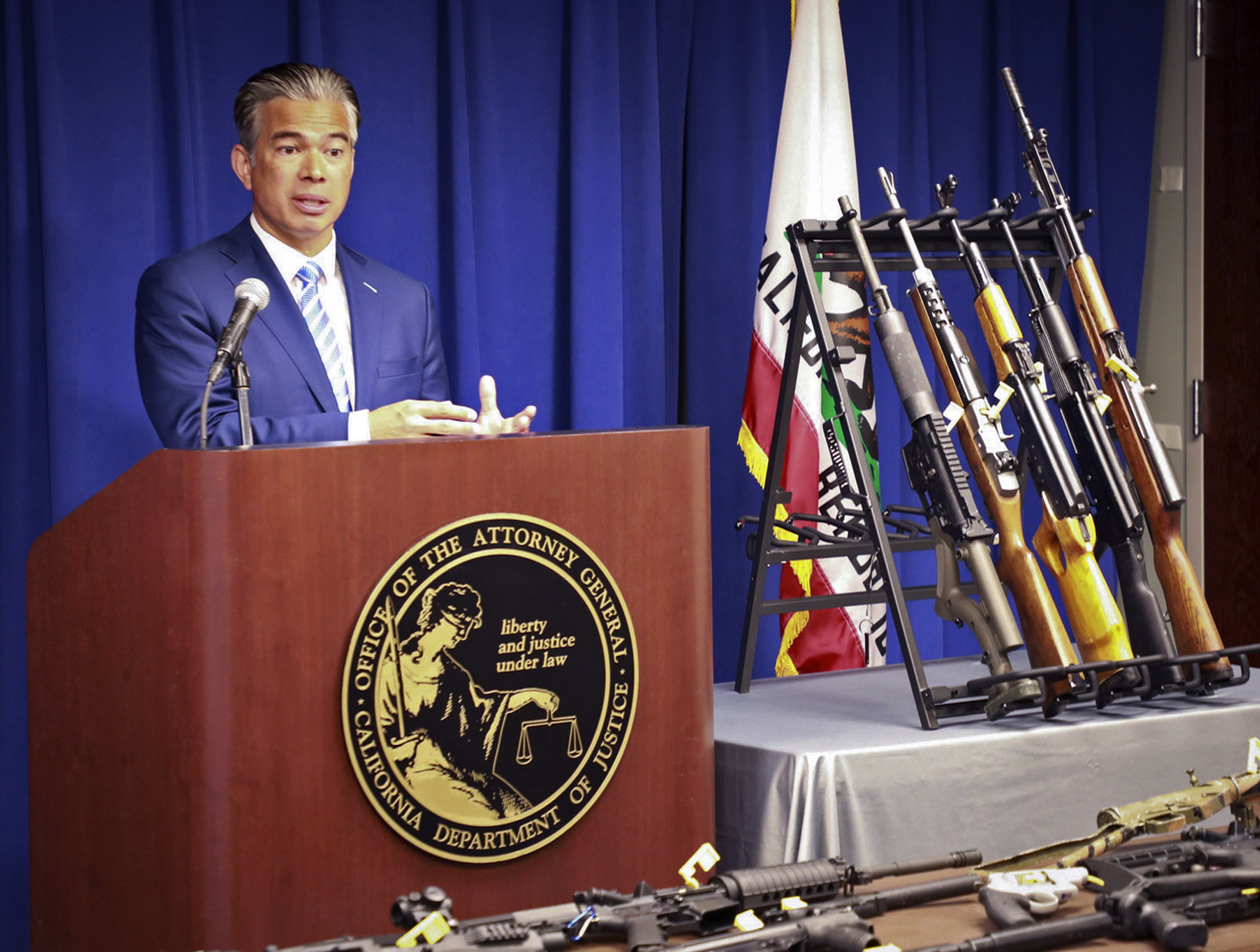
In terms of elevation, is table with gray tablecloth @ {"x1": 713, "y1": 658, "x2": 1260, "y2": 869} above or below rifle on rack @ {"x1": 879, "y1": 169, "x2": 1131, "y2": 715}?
below

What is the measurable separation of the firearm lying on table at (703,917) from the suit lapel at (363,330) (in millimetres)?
1536

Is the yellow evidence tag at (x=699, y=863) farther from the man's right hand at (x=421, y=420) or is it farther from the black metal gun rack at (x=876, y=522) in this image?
the black metal gun rack at (x=876, y=522)

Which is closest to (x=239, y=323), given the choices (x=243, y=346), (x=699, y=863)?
(x=243, y=346)

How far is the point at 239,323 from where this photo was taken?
68.1 inches

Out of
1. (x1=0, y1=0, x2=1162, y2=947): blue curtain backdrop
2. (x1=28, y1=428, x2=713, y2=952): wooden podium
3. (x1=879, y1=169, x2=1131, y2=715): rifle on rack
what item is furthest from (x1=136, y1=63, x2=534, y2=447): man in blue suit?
(x1=879, y1=169, x2=1131, y2=715): rifle on rack

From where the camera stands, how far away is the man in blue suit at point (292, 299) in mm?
2566

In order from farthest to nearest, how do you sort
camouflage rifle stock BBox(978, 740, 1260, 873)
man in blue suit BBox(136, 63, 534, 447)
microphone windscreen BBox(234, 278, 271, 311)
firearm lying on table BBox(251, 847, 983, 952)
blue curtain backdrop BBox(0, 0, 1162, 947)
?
blue curtain backdrop BBox(0, 0, 1162, 947), man in blue suit BBox(136, 63, 534, 447), microphone windscreen BBox(234, 278, 271, 311), camouflage rifle stock BBox(978, 740, 1260, 873), firearm lying on table BBox(251, 847, 983, 952)

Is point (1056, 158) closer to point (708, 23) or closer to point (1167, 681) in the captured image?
point (708, 23)

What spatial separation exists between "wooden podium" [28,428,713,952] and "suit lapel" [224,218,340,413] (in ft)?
3.13

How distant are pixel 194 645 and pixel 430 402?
1.86 ft

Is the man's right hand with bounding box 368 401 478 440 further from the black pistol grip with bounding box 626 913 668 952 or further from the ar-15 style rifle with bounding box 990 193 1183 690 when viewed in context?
the ar-15 style rifle with bounding box 990 193 1183 690

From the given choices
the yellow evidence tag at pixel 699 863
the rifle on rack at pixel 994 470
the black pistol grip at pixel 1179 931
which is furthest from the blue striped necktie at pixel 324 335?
the black pistol grip at pixel 1179 931

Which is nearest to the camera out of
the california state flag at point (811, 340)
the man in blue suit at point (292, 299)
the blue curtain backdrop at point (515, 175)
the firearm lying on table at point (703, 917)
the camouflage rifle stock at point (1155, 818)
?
the firearm lying on table at point (703, 917)

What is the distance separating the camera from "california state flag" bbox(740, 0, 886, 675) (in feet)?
10.5
